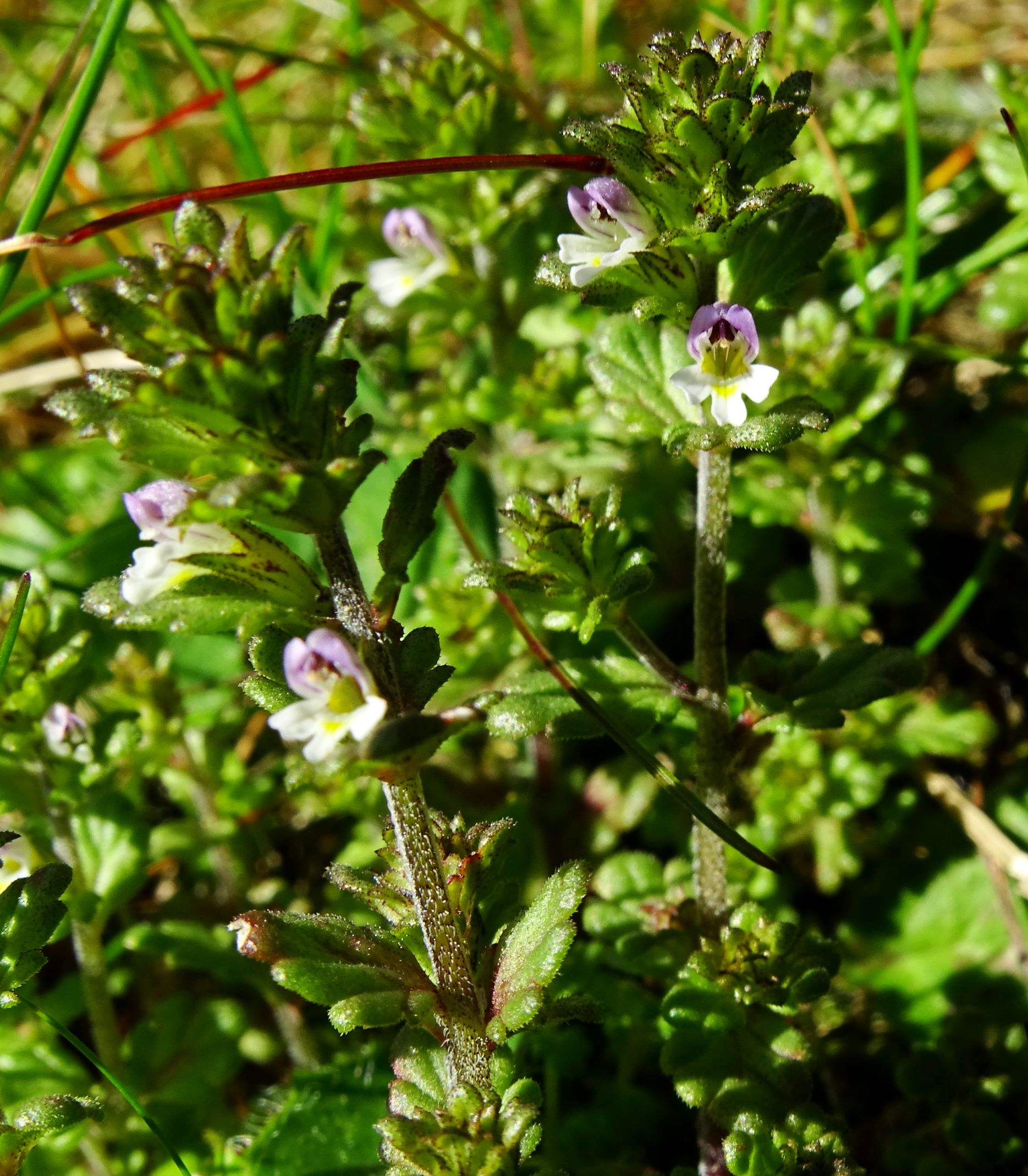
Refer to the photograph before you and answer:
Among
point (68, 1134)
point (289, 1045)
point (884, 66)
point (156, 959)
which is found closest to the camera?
point (68, 1134)

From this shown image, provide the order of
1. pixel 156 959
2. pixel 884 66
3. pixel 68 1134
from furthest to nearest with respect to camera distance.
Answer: pixel 884 66
pixel 156 959
pixel 68 1134

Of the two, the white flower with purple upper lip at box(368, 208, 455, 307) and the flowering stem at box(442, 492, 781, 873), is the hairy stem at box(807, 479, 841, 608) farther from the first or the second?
the white flower with purple upper lip at box(368, 208, 455, 307)

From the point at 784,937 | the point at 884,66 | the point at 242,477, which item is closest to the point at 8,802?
the point at 242,477

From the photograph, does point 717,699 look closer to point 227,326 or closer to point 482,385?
point 227,326

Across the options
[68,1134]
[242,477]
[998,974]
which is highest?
[242,477]

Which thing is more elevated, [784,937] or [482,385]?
[482,385]

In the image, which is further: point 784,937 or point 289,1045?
point 289,1045

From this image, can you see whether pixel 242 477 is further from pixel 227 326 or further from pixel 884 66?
pixel 884 66

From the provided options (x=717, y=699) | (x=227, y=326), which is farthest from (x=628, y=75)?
(x=717, y=699)
